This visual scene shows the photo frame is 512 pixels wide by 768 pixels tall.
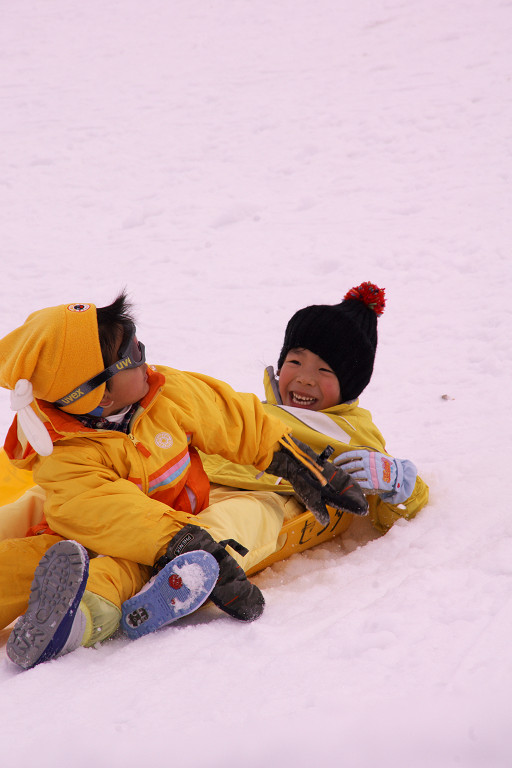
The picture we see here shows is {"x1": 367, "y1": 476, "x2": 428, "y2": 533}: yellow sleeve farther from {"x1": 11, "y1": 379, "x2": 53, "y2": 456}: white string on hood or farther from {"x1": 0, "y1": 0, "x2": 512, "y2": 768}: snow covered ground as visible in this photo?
{"x1": 11, "y1": 379, "x2": 53, "y2": 456}: white string on hood

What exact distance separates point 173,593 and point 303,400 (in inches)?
46.7

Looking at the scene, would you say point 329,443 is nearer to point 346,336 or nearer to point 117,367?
point 346,336

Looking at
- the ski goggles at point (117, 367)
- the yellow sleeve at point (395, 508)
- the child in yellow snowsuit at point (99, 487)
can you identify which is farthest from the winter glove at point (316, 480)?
the ski goggles at point (117, 367)

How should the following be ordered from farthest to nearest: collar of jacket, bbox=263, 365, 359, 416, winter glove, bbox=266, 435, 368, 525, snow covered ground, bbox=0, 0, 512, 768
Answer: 1. collar of jacket, bbox=263, 365, 359, 416
2. winter glove, bbox=266, 435, 368, 525
3. snow covered ground, bbox=0, 0, 512, 768

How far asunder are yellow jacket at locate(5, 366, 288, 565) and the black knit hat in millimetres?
554

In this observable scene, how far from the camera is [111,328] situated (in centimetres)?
199

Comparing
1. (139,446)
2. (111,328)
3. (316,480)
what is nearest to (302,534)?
(316,480)

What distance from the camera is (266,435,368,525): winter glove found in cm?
222

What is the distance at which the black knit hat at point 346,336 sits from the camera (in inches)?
110

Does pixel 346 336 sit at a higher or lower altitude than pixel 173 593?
higher

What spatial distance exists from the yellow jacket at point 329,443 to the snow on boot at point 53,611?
929mm

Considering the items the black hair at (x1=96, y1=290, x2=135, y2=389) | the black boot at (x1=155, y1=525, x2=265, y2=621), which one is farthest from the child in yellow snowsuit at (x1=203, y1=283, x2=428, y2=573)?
the black hair at (x1=96, y1=290, x2=135, y2=389)

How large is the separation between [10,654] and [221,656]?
47cm

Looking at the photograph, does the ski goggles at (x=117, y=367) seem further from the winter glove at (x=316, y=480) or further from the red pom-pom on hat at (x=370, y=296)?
the red pom-pom on hat at (x=370, y=296)
